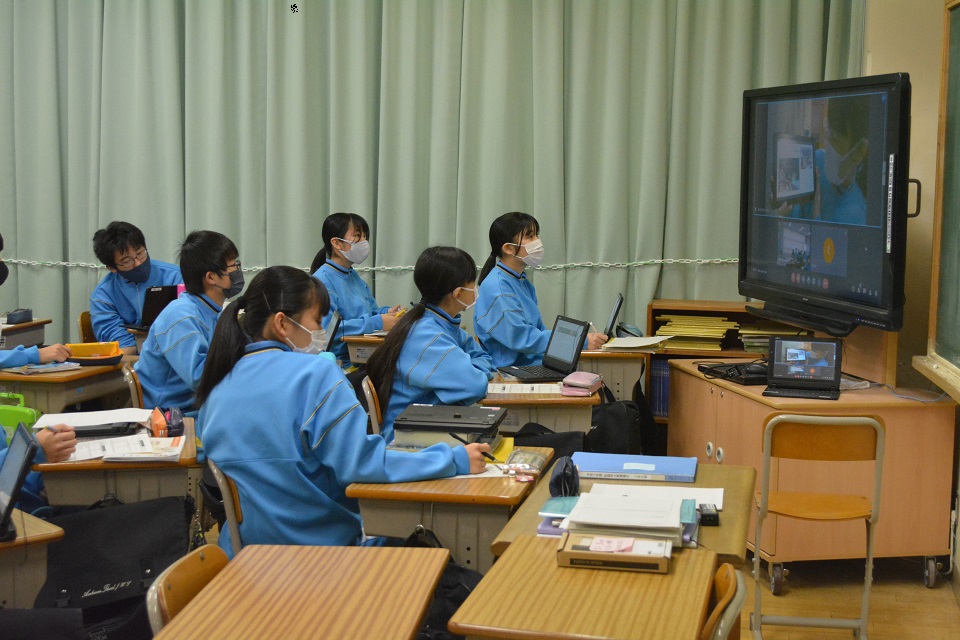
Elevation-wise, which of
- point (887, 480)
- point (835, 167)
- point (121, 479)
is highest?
point (835, 167)

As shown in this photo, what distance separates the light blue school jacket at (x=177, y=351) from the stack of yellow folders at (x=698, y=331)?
7.42ft

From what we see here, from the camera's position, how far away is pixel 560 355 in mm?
4477

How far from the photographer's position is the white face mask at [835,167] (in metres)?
3.84

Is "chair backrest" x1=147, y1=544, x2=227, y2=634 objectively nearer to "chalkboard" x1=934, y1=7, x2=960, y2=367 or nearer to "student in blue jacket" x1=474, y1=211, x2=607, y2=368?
"chalkboard" x1=934, y1=7, x2=960, y2=367

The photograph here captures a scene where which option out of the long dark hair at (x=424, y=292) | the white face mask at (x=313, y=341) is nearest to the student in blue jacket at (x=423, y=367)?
the long dark hair at (x=424, y=292)

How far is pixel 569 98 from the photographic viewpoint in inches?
227

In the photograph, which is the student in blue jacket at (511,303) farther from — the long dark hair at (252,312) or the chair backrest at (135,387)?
the long dark hair at (252,312)

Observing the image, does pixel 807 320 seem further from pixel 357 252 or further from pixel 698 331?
pixel 357 252

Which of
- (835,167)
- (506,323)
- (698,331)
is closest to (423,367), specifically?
(506,323)

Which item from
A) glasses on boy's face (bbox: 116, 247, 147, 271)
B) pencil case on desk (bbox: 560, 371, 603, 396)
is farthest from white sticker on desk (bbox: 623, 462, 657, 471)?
glasses on boy's face (bbox: 116, 247, 147, 271)

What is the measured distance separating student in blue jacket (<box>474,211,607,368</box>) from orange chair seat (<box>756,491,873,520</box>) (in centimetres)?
159

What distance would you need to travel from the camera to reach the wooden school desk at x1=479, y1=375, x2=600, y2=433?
3842mm

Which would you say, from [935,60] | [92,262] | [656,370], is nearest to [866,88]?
[935,60]

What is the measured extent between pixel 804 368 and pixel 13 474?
9.15 ft
